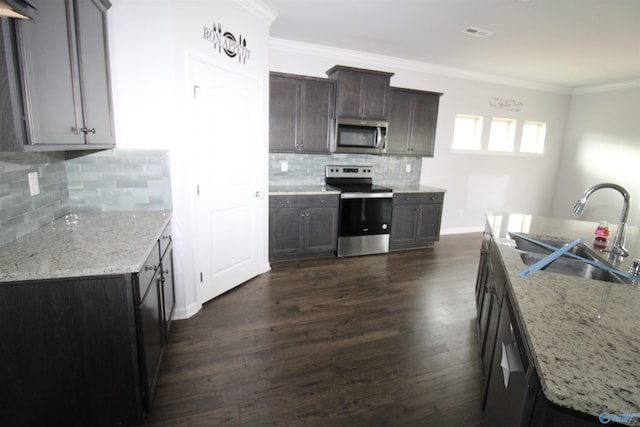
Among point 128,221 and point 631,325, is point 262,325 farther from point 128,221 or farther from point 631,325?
point 631,325

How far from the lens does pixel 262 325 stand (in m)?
2.54

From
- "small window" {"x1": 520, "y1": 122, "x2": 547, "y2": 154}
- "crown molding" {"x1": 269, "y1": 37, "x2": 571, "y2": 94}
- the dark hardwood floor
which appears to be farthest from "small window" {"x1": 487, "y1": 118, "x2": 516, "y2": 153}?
the dark hardwood floor

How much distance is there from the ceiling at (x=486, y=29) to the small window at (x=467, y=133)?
2.85 ft

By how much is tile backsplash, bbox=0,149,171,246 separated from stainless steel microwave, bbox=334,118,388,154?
2.40 metres

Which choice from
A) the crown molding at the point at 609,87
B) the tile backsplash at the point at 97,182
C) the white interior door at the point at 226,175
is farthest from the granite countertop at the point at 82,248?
the crown molding at the point at 609,87

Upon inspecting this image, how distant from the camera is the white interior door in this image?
2.57 m

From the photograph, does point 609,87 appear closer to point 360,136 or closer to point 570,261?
point 360,136

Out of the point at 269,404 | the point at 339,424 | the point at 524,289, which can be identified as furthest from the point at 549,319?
the point at 269,404

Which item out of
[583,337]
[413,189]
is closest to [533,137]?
[413,189]

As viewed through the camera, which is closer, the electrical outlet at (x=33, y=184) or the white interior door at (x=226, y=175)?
the electrical outlet at (x=33, y=184)

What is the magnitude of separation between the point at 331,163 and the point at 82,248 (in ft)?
11.2

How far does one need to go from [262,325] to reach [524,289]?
192 cm

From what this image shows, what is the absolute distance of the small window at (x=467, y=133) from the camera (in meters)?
5.38

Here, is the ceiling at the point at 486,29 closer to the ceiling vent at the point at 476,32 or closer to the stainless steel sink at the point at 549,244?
the ceiling vent at the point at 476,32
